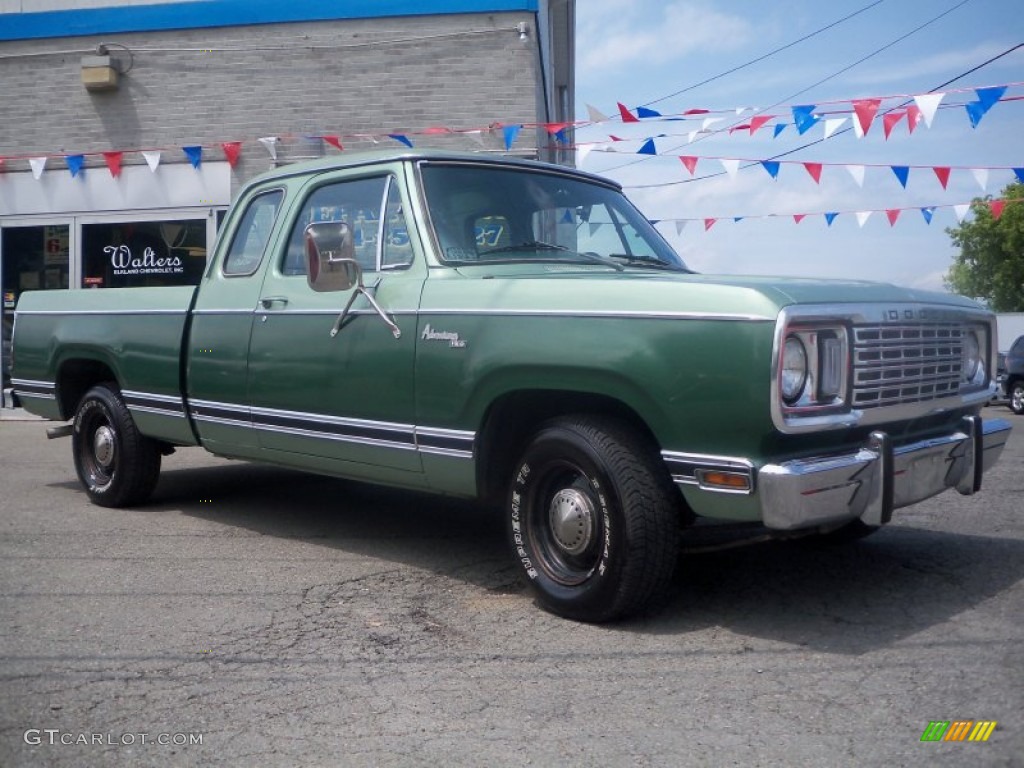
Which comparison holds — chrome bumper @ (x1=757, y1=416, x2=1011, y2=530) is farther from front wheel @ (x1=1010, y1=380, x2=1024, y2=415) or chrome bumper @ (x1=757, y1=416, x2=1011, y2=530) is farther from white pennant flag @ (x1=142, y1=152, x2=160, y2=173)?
front wheel @ (x1=1010, y1=380, x2=1024, y2=415)

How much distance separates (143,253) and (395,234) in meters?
9.60

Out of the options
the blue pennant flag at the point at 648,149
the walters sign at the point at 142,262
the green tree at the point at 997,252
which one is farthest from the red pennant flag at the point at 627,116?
the green tree at the point at 997,252

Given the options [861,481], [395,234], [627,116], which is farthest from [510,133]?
[861,481]

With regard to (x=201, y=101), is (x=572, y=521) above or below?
below

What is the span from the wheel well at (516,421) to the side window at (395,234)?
889mm

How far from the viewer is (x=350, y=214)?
5316mm

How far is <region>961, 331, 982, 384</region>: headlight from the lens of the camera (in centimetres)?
466

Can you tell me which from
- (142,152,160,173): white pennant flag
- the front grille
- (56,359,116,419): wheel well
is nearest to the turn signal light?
the front grille

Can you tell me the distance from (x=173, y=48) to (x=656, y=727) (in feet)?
40.3

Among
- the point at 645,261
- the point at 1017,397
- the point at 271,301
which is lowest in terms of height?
the point at 1017,397

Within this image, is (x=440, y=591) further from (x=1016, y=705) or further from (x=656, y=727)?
(x=1016, y=705)

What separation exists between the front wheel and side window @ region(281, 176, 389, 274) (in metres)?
16.3

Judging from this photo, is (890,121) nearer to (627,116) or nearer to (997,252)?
(627,116)

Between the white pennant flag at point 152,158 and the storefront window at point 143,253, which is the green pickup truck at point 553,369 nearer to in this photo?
the white pennant flag at point 152,158
